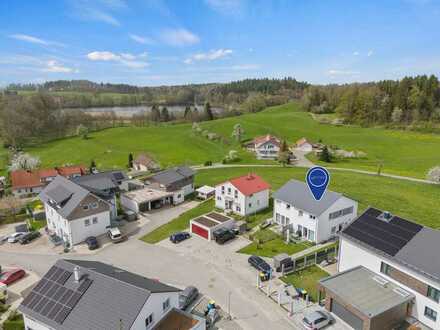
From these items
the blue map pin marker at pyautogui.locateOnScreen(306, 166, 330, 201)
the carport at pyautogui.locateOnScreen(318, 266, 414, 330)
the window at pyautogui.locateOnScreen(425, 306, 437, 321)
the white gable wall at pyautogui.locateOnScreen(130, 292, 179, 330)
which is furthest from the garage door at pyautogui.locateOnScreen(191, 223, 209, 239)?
the window at pyautogui.locateOnScreen(425, 306, 437, 321)

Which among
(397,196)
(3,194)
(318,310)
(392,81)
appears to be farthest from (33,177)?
(392,81)

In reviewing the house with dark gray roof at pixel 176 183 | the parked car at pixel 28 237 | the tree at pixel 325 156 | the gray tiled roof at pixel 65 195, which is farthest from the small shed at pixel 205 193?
the tree at pixel 325 156

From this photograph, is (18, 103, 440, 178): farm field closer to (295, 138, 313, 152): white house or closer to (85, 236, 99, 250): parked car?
(295, 138, 313, 152): white house

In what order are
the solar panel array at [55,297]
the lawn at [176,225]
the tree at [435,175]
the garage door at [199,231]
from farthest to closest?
the tree at [435,175] < the lawn at [176,225] < the garage door at [199,231] < the solar panel array at [55,297]

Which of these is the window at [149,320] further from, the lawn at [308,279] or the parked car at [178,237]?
the parked car at [178,237]

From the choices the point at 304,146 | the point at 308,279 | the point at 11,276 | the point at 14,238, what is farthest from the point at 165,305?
the point at 304,146

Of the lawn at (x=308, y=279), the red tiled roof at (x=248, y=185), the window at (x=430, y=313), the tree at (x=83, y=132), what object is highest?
the tree at (x=83, y=132)

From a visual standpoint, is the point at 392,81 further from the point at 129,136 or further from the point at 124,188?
the point at 124,188
